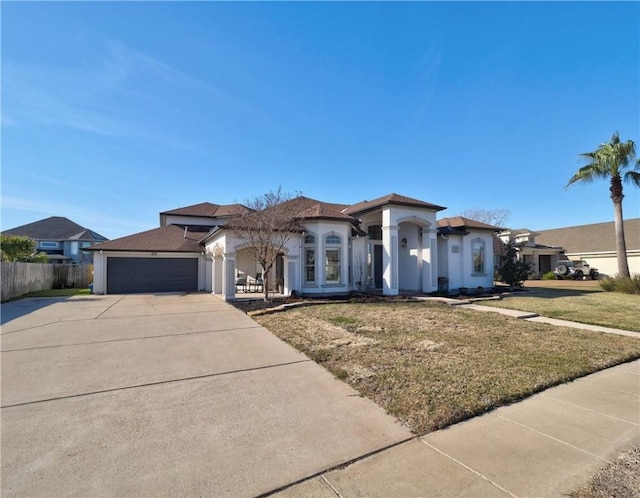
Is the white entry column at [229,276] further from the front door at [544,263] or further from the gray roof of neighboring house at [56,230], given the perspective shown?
the gray roof of neighboring house at [56,230]

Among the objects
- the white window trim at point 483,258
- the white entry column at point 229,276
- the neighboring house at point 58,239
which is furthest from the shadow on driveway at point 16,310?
the neighboring house at point 58,239

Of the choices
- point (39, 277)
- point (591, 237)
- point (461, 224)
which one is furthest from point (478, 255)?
point (39, 277)

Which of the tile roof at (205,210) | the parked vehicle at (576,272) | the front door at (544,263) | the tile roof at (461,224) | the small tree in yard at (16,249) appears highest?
the tile roof at (205,210)

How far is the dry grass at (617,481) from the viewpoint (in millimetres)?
2605

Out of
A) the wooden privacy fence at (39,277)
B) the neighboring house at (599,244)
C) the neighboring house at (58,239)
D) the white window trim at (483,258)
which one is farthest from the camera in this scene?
the neighboring house at (58,239)

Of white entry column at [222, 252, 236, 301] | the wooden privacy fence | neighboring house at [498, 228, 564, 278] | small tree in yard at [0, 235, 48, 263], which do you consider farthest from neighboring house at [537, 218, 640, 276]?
small tree in yard at [0, 235, 48, 263]

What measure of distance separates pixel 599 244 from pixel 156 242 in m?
41.8

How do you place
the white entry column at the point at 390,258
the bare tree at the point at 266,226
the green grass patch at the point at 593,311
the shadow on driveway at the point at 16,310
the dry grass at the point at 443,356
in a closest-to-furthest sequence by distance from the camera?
the dry grass at the point at 443,356 → the green grass patch at the point at 593,311 → the shadow on driveway at the point at 16,310 → the bare tree at the point at 266,226 → the white entry column at the point at 390,258

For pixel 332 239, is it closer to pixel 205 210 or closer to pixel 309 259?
pixel 309 259

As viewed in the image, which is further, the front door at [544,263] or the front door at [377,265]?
the front door at [544,263]

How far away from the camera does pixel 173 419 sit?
155 inches

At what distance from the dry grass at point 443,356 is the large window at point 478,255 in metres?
9.63

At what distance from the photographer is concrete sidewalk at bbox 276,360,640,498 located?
2691 millimetres

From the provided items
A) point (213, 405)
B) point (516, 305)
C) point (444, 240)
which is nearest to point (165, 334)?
point (213, 405)
